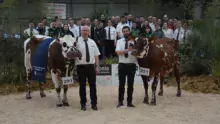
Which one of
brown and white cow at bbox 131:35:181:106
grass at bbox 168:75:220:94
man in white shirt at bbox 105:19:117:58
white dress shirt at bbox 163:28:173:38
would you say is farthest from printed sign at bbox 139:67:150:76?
white dress shirt at bbox 163:28:173:38

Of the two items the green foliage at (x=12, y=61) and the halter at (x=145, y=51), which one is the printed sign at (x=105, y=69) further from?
the halter at (x=145, y=51)

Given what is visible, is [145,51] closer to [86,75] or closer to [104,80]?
[86,75]

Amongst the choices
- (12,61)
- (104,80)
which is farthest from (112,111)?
(12,61)

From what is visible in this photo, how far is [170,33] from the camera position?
1333 cm

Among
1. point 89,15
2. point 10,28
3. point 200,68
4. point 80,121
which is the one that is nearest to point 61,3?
point 89,15

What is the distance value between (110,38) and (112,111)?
19.2 feet

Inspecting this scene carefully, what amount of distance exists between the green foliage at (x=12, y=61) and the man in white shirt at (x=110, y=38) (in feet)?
12.7

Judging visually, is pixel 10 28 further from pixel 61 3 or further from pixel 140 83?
pixel 61 3

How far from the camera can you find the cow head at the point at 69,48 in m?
7.39

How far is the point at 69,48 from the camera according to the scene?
7645mm

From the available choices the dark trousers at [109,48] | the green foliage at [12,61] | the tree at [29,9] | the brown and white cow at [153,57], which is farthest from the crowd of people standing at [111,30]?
the brown and white cow at [153,57]

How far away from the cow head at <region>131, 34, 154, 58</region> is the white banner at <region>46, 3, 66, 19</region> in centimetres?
1093

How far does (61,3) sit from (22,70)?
10.9m

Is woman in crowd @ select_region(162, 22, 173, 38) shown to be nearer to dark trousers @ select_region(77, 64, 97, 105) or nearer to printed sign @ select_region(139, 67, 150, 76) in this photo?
printed sign @ select_region(139, 67, 150, 76)
